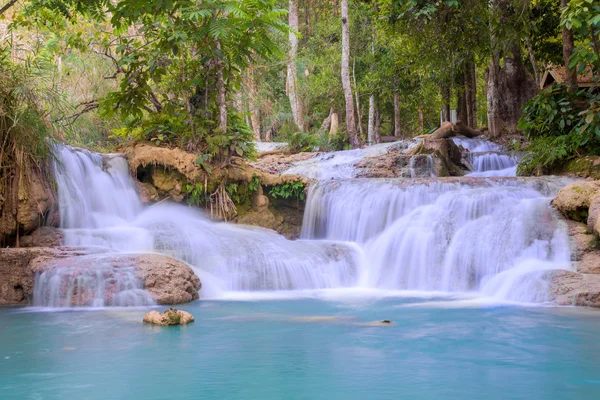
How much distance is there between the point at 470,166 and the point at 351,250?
20.3ft

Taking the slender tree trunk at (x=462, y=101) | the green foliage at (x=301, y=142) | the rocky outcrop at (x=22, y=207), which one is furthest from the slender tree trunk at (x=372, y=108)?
the rocky outcrop at (x=22, y=207)

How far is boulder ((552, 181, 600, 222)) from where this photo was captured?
9.77 meters

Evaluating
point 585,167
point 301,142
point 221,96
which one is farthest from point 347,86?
point 585,167

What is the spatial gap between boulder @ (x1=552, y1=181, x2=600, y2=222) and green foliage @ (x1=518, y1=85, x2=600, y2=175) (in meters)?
2.87

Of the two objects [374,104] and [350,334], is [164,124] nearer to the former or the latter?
[350,334]

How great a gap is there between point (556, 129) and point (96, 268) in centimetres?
1009

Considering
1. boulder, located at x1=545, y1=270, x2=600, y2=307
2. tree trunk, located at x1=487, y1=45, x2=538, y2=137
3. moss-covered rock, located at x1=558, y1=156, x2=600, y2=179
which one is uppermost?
tree trunk, located at x1=487, y1=45, x2=538, y2=137

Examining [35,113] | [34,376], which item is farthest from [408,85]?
[34,376]

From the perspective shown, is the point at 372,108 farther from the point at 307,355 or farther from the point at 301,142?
the point at 307,355

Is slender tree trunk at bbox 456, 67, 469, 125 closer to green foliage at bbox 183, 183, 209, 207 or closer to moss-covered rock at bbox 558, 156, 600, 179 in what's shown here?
moss-covered rock at bbox 558, 156, 600, 179

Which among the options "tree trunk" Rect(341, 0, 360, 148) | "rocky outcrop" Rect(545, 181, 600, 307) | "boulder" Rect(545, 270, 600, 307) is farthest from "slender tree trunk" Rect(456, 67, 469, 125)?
"boulder" Rect(545, 270, 600, 307)

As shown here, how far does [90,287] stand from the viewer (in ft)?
28.3

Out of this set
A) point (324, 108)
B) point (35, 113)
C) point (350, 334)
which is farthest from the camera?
point (324, 108)

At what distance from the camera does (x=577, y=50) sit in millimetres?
11078
